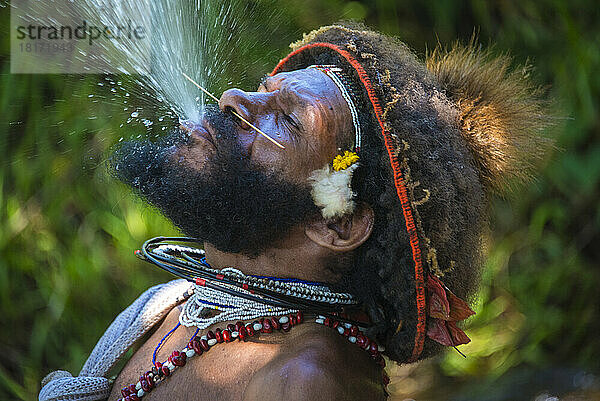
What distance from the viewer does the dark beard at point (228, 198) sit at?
209 cm

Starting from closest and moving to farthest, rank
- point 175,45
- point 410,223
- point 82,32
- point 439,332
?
point 410,223
point 439,332
point 175,45
point 82,32

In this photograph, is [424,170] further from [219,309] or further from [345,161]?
[219,309]

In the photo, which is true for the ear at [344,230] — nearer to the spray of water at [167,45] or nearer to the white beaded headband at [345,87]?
the white beaded headband at [345,87]

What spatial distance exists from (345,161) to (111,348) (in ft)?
3.46

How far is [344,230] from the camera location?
2.14 meters

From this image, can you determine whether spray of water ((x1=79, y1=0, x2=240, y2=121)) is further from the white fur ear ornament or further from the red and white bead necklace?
the red and white bead necklace

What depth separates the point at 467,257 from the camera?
2178mm

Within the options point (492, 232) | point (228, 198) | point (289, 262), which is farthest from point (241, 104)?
point (492, 232)

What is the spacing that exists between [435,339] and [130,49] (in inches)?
60.5

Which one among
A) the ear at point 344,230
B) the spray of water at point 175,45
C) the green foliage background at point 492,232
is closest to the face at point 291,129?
the ear at point 344,230

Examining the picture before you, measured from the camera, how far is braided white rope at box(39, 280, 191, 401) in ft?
7.45

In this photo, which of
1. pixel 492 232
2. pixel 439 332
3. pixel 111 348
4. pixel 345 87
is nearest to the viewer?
pixel 439 332

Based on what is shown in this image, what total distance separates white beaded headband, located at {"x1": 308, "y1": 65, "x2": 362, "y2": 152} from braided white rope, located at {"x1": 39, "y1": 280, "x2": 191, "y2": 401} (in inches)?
34.7

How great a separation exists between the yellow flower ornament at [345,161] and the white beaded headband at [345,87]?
3 centimetres
